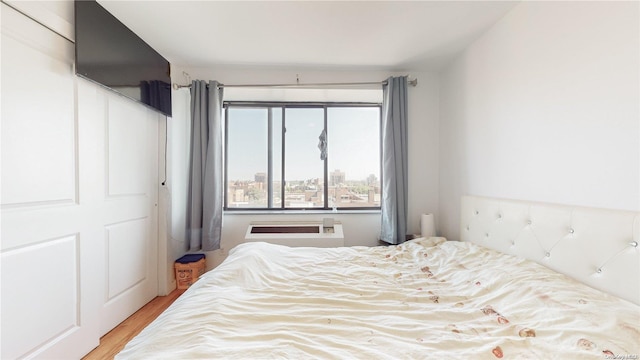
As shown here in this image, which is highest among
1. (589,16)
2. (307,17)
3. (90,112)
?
(307,17)

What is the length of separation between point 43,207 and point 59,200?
9 cm

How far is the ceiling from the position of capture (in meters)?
1.58

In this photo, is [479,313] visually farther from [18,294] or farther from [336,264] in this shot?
[18,294]

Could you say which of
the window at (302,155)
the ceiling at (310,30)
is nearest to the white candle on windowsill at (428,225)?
the window at (302,155)

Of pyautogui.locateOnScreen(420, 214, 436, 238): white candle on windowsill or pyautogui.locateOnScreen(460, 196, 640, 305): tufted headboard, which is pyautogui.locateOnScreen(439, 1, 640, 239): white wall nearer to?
pyautogui.locateOnScreen(460, 196, 640, 305): tufted headboard

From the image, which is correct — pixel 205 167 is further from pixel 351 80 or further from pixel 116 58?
pixel 351 80

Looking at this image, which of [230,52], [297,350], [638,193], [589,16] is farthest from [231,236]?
[589,16]

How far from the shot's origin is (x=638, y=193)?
96 cm

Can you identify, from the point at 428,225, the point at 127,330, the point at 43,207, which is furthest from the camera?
the point at 428,225

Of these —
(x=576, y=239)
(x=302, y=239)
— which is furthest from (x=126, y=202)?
(x=576, y=239)

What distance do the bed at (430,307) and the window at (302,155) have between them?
1463 mm

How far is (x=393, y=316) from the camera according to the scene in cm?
94

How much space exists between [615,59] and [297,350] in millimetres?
1740

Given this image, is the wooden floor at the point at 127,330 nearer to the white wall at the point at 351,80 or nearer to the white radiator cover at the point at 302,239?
the white wall at the point at 351,80
